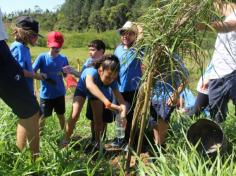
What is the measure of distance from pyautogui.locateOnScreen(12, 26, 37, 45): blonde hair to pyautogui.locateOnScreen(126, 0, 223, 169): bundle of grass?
2153 millimetres

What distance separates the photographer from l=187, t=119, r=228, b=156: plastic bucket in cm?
426

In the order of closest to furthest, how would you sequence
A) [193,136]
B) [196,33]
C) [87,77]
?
[196,33] → [193,136] → [87,77]

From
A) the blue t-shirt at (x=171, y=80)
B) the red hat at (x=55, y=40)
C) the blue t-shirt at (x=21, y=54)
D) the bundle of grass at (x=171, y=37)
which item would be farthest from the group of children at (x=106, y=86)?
the bundle of grass at (x=171, y=37)

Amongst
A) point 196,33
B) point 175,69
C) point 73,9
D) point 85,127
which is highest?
point 73,9

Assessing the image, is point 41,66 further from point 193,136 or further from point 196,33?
point 196,33

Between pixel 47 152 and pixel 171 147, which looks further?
pixel 171 147

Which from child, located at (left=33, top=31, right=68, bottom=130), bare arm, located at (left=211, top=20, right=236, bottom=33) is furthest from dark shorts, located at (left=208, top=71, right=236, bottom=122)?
child, located at (left=33, top=31, right=68, bottom=130)

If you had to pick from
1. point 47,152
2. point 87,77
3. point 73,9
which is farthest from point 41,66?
point 73,9

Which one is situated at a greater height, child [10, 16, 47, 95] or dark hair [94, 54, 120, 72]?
child [10, 16, 47, 95]

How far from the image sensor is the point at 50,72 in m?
6.12

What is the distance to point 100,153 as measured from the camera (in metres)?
4.02

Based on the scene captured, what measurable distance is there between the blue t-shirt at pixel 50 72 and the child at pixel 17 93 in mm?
2423

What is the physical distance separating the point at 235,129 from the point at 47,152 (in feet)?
6.98

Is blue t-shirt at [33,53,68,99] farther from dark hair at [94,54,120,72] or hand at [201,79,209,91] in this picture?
hand at [201,79,209,91]
